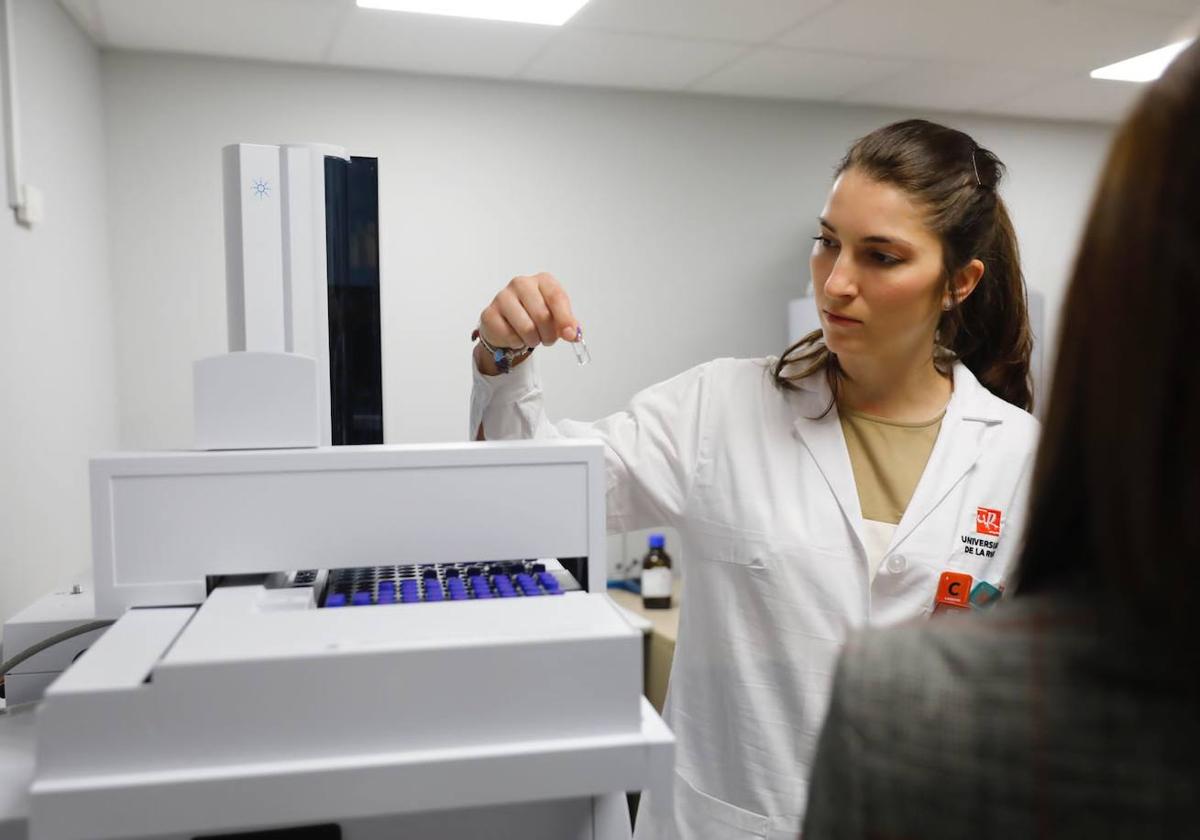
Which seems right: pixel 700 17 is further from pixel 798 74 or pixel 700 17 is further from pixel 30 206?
pixel 30 206

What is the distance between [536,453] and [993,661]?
18.2 inches

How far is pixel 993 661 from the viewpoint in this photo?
415 millimetres

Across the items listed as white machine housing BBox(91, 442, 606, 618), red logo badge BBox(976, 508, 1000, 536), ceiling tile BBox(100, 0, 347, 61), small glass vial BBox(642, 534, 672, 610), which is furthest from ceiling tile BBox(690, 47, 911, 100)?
white machine housing BBox(91, 442, 606, 618)

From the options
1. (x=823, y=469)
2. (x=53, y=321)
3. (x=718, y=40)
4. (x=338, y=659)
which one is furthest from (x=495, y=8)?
(x=338, y=659)

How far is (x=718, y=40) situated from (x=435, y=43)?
818mm

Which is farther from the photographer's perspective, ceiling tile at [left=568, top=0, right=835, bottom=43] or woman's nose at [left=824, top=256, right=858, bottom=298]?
ceiling tile at [left=568, top=0, right=835, bottom=43]

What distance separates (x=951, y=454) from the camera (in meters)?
1.24

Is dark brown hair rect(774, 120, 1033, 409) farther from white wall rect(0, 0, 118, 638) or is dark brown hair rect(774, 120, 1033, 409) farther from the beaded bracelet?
white wall rect(0, 0, 118, 638)

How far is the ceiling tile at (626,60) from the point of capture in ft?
9.21

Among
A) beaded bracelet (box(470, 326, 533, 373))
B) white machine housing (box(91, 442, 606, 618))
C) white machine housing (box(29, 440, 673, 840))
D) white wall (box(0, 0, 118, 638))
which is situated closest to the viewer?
white machine housing (box(29, 440, 673, 840))

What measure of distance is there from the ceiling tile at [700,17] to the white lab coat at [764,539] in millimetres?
1520

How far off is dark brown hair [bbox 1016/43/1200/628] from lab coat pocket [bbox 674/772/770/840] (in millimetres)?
860

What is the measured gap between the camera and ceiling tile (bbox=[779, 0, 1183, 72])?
2549mm

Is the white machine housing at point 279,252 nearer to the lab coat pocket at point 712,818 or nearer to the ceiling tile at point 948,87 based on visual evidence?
the lab coat pocket at point 712,818
